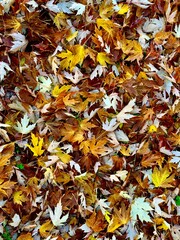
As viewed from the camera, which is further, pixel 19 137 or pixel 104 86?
pixel 104 86

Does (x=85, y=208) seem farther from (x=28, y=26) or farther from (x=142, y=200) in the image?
(x=28, y=26)

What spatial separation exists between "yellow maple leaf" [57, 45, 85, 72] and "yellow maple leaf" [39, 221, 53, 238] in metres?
0.69

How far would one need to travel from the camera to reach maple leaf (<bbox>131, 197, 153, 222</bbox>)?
1874 millimetres

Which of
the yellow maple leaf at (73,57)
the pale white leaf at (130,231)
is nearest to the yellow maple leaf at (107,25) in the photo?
the yellow maple leaf at (73,57)

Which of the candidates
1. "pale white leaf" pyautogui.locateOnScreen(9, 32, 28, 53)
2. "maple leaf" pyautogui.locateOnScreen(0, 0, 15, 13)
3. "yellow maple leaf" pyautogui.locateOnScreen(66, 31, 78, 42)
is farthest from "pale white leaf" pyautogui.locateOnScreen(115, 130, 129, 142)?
"maple leaf" pyautogui.locateOnScreen(0, 0, 15, 13)

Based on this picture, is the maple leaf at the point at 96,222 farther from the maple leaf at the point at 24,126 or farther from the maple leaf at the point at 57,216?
the maple leaf at the point at 24,126

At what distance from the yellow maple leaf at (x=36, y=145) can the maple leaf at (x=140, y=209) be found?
511 millimetres

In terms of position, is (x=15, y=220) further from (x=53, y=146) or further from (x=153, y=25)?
(x=153, y=25)

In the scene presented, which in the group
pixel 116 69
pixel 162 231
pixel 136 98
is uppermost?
pixel 116 69

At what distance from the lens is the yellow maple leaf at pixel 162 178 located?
76.2 inches

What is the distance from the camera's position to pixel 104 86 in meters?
1.87

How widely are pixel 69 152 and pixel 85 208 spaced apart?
0.26 metres

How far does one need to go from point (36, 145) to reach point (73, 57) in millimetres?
432

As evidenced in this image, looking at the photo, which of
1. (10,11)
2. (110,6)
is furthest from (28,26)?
(110,6)
